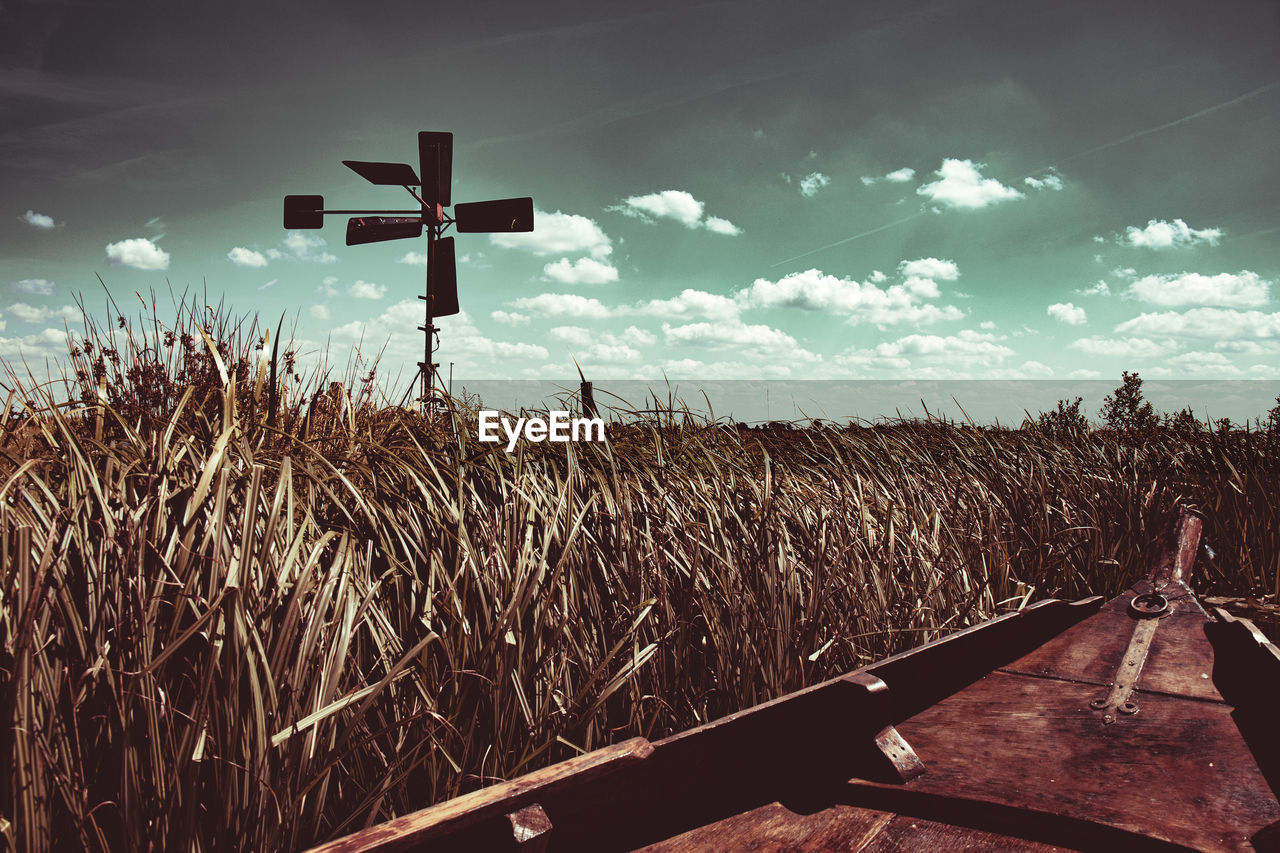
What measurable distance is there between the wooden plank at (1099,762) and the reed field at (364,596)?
1.77 feet

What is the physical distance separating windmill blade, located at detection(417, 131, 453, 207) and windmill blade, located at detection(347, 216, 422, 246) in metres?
0.51

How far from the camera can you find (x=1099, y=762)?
2.15 metres

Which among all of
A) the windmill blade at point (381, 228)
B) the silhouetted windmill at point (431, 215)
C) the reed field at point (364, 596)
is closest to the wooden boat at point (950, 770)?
the reed field at point (364, 596)

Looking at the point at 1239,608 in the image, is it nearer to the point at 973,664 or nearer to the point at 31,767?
the point at 973,664

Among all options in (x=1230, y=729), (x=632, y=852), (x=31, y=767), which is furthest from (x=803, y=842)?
(x=31, y=767)

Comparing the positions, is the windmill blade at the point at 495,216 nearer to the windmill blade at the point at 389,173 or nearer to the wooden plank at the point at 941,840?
the windmill blade at the point at 389,173

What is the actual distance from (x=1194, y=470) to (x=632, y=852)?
312 inches

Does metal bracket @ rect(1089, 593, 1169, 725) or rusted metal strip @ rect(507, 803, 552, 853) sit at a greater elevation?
rusted metal strip @ rect(507, 803, 552, 853)

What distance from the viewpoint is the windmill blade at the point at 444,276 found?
1148 centimetres

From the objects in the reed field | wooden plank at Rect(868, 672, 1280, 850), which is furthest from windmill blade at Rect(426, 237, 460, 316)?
wooden plank at Rect(868, 672, 1280, 850)

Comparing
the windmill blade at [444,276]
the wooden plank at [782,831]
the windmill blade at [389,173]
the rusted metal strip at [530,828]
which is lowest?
the wooden plank at [782,831]

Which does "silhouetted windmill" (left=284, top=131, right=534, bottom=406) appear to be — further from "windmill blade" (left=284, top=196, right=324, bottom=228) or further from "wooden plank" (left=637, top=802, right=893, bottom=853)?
"wooden plank" (left=637, top=802, right=893, bottom=853)

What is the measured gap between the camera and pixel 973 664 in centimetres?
282

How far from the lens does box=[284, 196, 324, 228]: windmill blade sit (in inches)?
466
